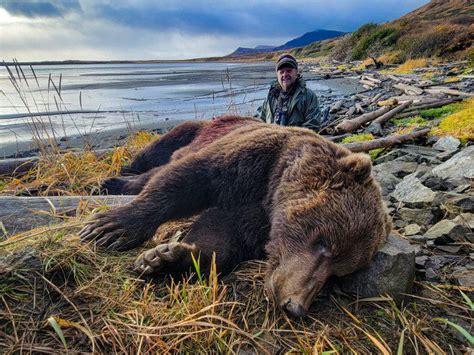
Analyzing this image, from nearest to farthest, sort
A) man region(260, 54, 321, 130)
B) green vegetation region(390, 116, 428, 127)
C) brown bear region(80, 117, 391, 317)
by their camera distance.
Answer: brown bear region(80, 117, 391, 317) → man region(260, 54, 321, 130) → green vegetation region(390, 116, 428, 127)

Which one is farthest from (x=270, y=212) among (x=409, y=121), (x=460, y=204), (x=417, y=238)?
(x=409, y=121)

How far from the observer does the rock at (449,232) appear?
8.33 ft

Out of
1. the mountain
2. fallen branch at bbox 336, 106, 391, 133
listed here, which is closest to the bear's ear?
fallen branch at bbox 336, 106, 391, 133

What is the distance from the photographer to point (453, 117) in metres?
6.01

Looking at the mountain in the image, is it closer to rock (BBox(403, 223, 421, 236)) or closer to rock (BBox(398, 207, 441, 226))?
rock (BBox(398, 207, 441, 226))

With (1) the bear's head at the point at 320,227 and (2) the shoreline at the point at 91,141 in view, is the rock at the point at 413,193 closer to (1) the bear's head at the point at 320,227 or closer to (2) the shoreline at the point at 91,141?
(1) the bear's head at the point at 320,227

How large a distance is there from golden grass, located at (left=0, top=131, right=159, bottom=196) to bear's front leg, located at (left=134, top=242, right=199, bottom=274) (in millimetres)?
1830

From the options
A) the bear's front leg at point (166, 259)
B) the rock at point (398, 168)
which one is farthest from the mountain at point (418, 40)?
the bear's front leg at point (166, 259)

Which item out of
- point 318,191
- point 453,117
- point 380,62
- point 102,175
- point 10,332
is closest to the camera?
point 10,332

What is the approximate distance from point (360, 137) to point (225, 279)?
477cm

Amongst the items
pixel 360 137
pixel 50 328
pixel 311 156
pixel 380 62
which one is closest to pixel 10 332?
pixel 50 328

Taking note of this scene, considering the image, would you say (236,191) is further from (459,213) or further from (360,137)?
(360,137)

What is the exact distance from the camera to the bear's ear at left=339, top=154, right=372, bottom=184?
2326 mm

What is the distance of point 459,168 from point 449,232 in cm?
140
